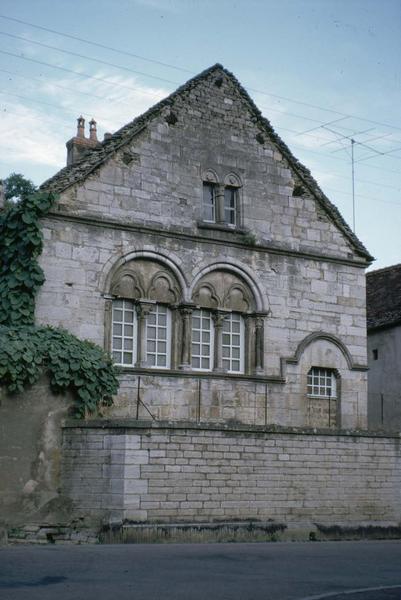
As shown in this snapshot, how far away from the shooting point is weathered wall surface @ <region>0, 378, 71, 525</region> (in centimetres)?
1958

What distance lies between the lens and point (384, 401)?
1288 inches

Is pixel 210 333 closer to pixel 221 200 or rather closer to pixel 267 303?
pixel 267 303

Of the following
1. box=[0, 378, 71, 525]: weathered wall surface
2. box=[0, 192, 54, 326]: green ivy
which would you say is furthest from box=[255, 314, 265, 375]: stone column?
box=[0, 378, 71, 525]: weathered wall surface

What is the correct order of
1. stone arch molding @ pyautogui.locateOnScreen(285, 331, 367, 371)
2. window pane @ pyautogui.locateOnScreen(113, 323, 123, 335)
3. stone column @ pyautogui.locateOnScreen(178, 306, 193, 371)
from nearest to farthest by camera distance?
window pane @ pyautogui.locateOnScreen(113, 323, 123, 335), stone column @ pyautogui.locateOnScreen(178, 306, 193, 371), stone arch molding @ pyautogui.locateOnScreen(285, 331, 367, 371)

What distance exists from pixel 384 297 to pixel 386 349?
2.29 metres

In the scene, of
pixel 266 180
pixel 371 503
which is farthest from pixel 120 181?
pixel 371 503

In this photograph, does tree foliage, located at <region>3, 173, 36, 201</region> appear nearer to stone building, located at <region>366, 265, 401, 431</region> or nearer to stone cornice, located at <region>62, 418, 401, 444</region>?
stone building, located at <region>366, 265, 401, 431</region>

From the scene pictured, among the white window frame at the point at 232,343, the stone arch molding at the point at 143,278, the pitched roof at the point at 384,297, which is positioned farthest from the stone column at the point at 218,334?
the pitched roof at the point at 384,297

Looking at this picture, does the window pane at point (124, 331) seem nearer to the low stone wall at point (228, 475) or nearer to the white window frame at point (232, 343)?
the white window frame at point (232, 343)

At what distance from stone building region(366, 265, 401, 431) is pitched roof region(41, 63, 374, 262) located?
6.51m

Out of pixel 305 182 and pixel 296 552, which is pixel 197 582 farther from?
pixel 305 182

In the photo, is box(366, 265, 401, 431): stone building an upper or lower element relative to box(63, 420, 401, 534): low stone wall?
upper

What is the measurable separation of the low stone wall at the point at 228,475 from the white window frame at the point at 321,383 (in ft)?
10.6

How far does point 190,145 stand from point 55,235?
188 inches
